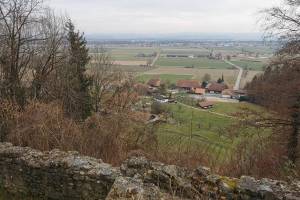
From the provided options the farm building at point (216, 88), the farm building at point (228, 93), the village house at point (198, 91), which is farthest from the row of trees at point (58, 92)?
the farm building at point (216, 88)

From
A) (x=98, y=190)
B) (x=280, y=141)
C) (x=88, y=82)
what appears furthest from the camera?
(x=88, y=82)

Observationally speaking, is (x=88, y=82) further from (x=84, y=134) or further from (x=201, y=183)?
(x=201, y=183)

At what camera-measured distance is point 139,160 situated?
6281 mm

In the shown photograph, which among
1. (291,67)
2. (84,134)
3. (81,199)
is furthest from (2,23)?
(291,67)

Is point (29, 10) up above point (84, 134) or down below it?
above

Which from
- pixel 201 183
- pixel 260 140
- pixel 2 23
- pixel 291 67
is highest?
pixel 2 23

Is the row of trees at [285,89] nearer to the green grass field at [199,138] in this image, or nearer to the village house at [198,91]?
the green grass field at [199,138]

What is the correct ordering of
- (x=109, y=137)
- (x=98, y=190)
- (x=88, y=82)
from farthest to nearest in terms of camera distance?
(x=88, y=82), (x=109, y=137), (x=98, y=190)

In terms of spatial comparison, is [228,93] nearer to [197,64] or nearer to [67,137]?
[67,137]

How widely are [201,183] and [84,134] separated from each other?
257 inches

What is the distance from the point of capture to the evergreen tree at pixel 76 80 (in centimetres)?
1945

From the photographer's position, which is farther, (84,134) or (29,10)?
(29,10)

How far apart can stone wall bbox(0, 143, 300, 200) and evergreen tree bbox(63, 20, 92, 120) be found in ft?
37.8

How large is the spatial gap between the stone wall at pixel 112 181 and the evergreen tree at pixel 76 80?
11529mm
